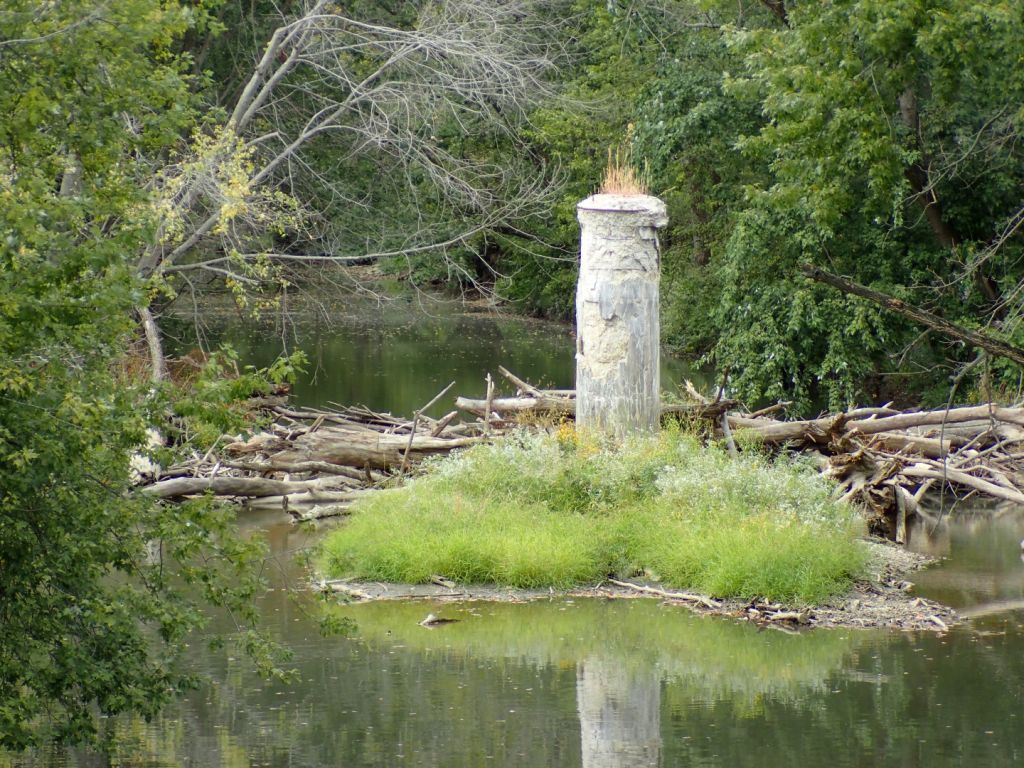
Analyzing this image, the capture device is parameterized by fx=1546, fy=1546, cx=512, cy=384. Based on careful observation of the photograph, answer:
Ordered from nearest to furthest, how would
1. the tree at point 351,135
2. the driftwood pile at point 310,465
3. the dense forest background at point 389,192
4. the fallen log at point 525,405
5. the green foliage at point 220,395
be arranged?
the dense forest background at point 389,192
the green foliage at point 220,395
the driftwood pile at point 310,465
the fallen log at point 525,405
the tree at point 351,135

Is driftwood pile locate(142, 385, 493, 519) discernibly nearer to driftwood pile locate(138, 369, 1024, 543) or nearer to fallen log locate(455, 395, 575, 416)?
driftwood pile locate(138, 369, 1024, 543)

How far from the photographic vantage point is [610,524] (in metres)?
13.6

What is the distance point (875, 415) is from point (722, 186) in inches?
478

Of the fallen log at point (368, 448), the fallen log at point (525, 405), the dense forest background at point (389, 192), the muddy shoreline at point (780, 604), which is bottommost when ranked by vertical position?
the muddy shoreline at point (780, 604)

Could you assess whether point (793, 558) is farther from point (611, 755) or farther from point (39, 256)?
point (39, 256)

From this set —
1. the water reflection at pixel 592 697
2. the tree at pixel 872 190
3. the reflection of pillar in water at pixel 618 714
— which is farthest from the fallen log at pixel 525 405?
the reflection of pillar in water at pixel 618 714

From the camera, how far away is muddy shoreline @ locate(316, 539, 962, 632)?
11.6 m

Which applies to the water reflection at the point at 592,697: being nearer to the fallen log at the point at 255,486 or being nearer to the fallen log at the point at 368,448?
the fallen log at the point at 255,486

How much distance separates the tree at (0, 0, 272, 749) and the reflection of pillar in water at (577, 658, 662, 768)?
2.11 metres

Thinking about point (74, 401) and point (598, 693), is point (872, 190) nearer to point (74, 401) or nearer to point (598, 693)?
point (598, 693)

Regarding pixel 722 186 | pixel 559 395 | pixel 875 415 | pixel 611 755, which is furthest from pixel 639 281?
pixel 722 186

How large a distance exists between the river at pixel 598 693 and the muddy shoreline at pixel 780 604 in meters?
0.19

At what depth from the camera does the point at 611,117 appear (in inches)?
1353

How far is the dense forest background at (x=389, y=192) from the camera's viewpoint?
7.34 meters
